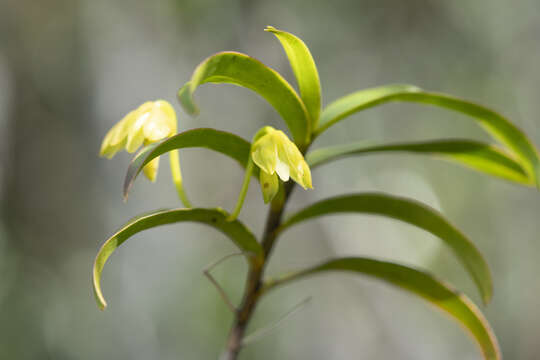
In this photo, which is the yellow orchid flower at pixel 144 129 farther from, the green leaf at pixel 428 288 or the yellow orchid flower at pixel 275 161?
the green leaf at pixel 428 288

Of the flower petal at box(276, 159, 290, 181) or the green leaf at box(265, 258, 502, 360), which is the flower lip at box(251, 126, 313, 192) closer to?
the flower petal at box(276, 159, 290, 181)

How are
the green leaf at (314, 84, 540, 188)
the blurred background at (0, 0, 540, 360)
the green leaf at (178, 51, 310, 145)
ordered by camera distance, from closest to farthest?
1. the green leaf at (178, 51, 310, 145)
2. the green leaf at (314, 84, 540, 188)
3. the blurred background at (0, 0, 540, 360)

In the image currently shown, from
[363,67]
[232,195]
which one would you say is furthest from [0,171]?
[363,67]

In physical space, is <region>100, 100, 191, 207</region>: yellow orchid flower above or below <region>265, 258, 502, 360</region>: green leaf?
above

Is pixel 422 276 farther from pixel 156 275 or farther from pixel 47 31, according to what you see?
pixel 47 31

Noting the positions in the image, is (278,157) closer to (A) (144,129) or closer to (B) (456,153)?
(A) (144,129)

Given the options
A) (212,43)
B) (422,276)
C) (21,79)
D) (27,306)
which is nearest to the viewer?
(422,276)

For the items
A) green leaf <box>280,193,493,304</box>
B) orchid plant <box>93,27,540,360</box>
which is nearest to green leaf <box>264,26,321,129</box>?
orchid plant <box>93,27,540,360</box>
